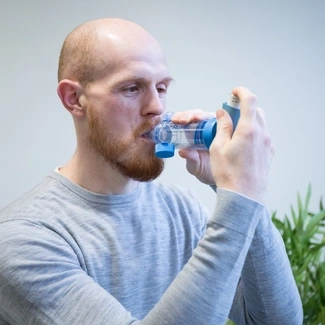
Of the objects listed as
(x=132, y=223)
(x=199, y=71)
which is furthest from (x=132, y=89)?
(x=199, y=71)

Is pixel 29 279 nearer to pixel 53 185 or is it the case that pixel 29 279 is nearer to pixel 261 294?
pixel 53 185

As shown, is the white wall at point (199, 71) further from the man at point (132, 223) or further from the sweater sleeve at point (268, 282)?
the sweater sleeve at point (268, 282)

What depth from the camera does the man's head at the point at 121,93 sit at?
3.57ft

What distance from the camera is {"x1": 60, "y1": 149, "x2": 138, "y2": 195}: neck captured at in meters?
1.12

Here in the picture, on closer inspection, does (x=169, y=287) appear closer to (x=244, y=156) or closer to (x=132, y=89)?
(x=244, y=156)

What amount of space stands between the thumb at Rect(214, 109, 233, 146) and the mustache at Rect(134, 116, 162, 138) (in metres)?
0.25

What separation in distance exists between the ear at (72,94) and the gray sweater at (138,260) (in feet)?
0.51

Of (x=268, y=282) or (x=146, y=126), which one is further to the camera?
(x=146, y=126)

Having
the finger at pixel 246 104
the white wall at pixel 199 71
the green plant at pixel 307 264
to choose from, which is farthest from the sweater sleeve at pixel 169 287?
the white wall at pixel 199 71

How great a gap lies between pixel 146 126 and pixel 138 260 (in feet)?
0.93

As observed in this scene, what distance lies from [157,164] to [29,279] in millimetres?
365

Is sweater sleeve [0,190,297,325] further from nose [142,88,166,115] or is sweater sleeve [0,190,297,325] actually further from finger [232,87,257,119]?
nose [142,88,166,115]

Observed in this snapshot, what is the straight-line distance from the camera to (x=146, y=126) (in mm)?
1094

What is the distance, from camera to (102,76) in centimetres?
110
